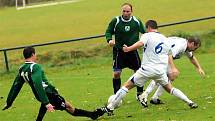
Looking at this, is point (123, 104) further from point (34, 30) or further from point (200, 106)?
point (34, 30)

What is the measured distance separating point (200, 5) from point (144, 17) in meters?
→ 6.36

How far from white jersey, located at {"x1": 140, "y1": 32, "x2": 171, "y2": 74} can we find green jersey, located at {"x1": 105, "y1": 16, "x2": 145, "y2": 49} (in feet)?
6.87

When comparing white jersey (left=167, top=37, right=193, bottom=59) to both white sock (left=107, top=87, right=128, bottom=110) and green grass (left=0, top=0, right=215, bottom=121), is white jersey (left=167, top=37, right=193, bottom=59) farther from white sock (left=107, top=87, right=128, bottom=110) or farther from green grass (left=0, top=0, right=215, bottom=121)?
white sock (left=107, top=87, right=128, bottom=110)

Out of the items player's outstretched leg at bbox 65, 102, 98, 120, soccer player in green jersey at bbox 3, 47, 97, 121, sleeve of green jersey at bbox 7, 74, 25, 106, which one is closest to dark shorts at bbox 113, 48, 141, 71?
player's outstretched leg at bbox 65, 102, 98, 120

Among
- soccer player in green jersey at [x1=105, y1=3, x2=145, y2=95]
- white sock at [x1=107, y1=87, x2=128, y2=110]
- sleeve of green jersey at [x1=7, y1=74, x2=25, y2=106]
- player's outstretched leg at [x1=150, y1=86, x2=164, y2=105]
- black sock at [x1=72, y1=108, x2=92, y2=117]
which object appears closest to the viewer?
sleeve of green jersey at [x1=7, y1=74, x2=25, y2=106]

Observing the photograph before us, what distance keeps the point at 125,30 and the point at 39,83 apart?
3824 millimetres

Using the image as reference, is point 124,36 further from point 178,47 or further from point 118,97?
point 118,97

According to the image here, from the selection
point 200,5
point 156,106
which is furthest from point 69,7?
point 156,106

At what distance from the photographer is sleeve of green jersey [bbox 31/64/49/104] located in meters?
10.8

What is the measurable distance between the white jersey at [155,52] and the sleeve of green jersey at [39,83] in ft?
7.27

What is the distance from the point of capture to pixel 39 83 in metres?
10.8

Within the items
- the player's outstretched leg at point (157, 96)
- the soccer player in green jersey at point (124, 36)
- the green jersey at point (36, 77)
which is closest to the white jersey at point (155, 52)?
the player's outstretched leg at point (157, 96)

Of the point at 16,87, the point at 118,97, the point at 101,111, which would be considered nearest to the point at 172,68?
the point at 118,97

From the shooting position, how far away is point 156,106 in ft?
44.2
